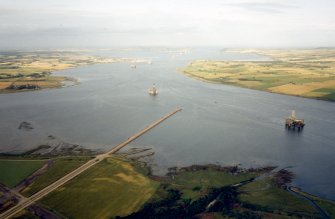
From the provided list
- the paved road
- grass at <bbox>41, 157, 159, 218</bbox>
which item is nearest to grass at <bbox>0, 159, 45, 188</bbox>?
the paved road

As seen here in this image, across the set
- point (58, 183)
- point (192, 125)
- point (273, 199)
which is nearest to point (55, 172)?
point (58, 183)

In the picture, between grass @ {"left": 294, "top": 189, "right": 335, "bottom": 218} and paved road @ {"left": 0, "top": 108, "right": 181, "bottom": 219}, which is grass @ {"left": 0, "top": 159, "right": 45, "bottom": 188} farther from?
grass @ {"left": 294, "top": 189, "right": 335, "bottom": 218}

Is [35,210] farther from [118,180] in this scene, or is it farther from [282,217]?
[282,217]

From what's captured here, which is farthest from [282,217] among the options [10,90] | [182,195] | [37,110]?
[10,90]

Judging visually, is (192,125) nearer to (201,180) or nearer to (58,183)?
(201,180)

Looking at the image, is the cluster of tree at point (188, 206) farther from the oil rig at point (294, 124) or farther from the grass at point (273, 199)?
the oil rig at point (294, 124)
